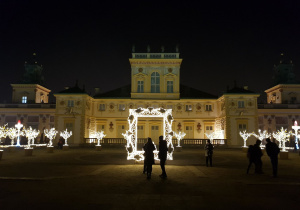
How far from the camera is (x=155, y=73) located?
38.5m

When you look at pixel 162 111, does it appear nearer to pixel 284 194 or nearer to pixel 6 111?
pixel 284 194

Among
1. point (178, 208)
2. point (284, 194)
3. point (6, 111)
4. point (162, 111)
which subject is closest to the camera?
point (178, 208)

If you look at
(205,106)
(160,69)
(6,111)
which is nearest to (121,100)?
(160,69)

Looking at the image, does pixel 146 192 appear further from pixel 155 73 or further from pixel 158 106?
pixel 155 73

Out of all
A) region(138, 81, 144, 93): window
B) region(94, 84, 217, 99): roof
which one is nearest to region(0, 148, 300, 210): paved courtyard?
region(138, 81, 144, 93): window

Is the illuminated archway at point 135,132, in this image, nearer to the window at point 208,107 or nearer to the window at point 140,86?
the window at point 140,86

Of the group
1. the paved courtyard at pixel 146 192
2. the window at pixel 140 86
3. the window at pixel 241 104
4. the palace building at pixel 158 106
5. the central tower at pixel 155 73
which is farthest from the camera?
the window at pixel 140 86

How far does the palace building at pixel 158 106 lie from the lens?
115ft

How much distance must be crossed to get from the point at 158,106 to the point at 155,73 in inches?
223

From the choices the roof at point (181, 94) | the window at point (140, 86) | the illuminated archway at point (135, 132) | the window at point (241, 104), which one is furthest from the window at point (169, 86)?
the illuminated archway at point (135, 132)

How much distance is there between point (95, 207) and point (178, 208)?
2196 mm

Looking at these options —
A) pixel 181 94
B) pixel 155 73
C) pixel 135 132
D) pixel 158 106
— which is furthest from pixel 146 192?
pixel 181 94

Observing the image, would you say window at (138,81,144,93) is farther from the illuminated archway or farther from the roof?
the illuminated archway

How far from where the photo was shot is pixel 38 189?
7910 mm
